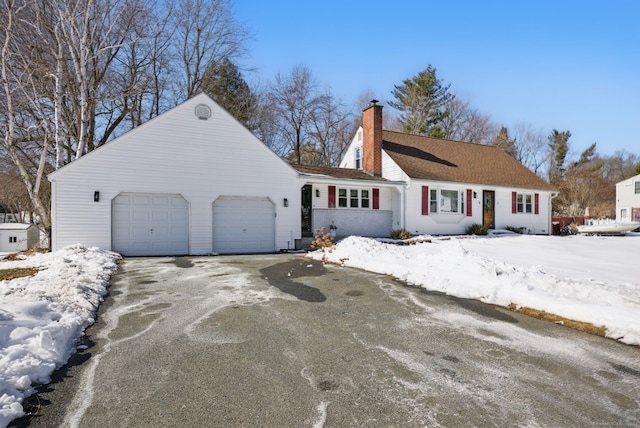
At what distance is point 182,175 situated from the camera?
13523 mm

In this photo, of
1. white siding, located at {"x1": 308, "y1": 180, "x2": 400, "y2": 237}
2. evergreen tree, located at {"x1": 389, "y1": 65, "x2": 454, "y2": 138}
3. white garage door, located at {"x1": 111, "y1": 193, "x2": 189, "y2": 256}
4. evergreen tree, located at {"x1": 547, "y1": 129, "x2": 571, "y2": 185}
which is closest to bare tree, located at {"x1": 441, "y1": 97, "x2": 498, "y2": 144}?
evergreen tree, located at {"x1": 389, "y1": 65, "x2": 454, "y2": 138}

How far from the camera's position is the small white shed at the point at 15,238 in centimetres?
1961

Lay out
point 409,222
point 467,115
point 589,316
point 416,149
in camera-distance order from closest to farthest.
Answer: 1. point 589,316
2. point 409,222
3. point 416,149
4. point 467,115

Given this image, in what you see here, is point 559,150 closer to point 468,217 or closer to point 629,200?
point 629,200

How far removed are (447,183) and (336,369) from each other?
1698 centimetres

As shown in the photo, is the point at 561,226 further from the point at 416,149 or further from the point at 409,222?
the point at 409,222

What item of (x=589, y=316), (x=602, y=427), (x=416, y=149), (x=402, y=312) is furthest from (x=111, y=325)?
(x=416, y=149)

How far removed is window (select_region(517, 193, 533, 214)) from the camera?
21.4 meters

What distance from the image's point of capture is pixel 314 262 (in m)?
10.9

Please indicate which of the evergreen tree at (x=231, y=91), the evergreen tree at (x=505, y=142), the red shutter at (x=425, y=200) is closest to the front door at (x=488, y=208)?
the red shutter at (x=425, y=200)

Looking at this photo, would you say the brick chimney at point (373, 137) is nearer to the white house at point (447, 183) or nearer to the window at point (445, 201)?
the white house at point (447, 183)

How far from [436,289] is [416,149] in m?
15.7

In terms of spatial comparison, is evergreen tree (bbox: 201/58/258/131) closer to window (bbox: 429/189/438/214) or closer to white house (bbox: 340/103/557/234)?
white house (bbox: 340/103/557/234)

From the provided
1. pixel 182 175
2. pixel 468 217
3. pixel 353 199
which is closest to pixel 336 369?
pixel 182 175
